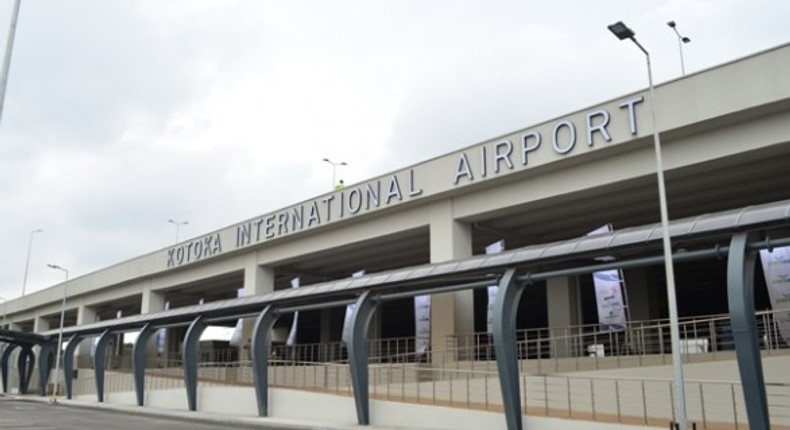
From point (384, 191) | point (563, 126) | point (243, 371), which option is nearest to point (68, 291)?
point (243, 371)

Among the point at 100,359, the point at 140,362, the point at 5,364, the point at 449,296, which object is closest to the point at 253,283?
the point at 140,362

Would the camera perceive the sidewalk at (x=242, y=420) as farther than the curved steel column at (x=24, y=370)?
No

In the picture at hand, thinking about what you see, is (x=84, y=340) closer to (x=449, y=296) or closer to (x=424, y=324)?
(x=424, y=324)

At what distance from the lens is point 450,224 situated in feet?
89.8

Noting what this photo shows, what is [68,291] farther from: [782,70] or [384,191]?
[782,70]

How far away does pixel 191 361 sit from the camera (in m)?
31.5

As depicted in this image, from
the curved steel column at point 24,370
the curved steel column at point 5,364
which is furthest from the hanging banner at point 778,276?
the curved steel column at point 5,364

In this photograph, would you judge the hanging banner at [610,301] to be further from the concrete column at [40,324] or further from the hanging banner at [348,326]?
the concrete column at [40,324]

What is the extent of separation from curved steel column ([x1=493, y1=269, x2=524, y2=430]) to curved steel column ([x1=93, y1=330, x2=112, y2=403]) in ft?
93.5

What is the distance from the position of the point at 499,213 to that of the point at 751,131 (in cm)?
911

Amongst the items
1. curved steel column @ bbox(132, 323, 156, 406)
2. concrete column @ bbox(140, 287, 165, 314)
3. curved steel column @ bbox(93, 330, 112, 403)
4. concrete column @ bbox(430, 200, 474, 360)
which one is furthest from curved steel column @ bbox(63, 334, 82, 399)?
concrete column @ bbox(430, 200, 474, 360)

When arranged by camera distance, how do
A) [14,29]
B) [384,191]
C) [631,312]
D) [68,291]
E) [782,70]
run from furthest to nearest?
[68,291], [631,312], [384,191], [782,70], [14,29]

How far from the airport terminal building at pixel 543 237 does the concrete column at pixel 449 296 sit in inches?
2.2

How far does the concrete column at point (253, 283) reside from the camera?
37.6 m
